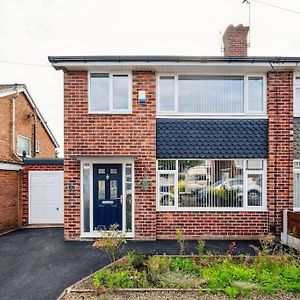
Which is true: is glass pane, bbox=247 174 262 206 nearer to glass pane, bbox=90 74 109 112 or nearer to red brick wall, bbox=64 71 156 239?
red brick wall, bbox=64 71 156 239

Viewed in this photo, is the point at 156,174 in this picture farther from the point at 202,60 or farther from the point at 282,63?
the point at 282,63

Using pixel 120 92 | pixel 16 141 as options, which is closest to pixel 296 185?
pixel 120 92

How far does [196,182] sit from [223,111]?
2470 mm

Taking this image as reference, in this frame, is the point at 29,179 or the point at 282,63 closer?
the point at 282,63

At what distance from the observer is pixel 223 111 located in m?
8.52

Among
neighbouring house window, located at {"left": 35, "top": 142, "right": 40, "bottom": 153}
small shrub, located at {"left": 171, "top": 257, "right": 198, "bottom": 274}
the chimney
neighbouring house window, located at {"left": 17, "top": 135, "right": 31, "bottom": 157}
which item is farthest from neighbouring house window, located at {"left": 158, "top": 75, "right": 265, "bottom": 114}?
neighbouring house window, located at {"left": 35, "top": 142, "right": 40, "bottom": 153}

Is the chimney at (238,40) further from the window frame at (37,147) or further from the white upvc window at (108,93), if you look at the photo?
the window frame at (37,147)

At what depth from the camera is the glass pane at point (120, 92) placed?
8.33 meters

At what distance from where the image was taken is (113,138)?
829cm

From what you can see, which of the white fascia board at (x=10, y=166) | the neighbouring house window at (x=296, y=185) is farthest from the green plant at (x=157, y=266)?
the white fascia board at (x=10, y=166)

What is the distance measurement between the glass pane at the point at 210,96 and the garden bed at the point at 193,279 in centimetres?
452

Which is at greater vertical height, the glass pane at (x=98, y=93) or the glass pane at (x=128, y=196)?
the glass pane at (x=98, y=93)

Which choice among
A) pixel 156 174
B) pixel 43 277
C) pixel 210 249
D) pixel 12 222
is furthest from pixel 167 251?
pixel 12 222

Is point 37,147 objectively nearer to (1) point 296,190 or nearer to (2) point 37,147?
(2) point 37,147
